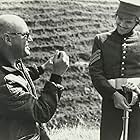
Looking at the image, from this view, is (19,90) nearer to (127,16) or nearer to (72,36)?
(127,16)

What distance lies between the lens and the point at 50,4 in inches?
119

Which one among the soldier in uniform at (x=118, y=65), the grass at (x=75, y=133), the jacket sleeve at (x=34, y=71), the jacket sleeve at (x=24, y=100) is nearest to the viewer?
the jacket sleeve at (x=24, y=100)

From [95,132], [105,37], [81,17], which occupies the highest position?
[81,17]

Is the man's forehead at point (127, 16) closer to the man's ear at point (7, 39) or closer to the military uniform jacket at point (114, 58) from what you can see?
the military uniform jacket at point (114, 58)

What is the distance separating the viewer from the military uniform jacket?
94.0 inches

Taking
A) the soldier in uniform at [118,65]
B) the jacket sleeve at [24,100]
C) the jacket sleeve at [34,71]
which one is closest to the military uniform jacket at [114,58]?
the soldier in uniform at [118,65]

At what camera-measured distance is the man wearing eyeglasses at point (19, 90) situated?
2.04m

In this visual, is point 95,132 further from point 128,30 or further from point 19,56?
point 19,56

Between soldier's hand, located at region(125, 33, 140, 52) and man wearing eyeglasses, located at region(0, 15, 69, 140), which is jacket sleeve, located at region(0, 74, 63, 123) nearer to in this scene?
man wearing eyeglasses, located at region(0, 15, 69, 140)

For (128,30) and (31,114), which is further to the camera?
(128,30)

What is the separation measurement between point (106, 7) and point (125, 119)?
34.7 inches

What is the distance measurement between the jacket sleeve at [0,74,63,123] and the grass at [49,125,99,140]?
730mm

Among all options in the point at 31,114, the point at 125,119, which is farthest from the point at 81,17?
the point at 31,114

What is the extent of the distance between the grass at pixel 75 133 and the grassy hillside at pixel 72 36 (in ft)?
0.21
